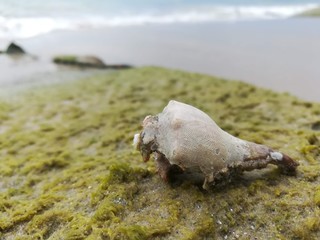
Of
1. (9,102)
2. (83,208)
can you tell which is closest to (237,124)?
(83,208)

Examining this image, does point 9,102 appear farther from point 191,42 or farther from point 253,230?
point 191,42

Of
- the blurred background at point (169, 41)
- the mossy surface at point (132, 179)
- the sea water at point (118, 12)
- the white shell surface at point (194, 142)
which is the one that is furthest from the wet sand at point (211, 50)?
the white shell surface at point (194, 142)

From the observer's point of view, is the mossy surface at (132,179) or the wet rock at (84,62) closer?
the mossy surface at (132,179)

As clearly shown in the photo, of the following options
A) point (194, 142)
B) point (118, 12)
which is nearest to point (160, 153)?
point (194, 142)

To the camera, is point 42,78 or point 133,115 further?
point 42,78

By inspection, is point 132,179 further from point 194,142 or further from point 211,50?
point 211,50

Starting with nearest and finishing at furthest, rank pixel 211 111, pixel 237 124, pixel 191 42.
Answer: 1. pixel 237 124
2. pixel 211 111
3. pixel 191 42

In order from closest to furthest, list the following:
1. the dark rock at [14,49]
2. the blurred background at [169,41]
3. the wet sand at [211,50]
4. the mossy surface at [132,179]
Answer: the mossy surface at [132,179]
the wet sand at [211,50]
the blurred background at [169,41]
the dark rock at [14,49]

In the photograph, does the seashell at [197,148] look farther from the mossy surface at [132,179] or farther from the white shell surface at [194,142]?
the mossy surface at [132,179]
